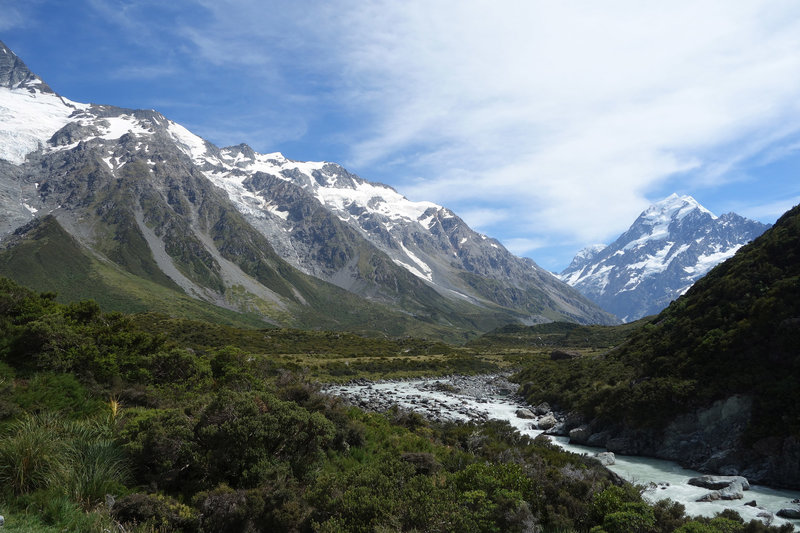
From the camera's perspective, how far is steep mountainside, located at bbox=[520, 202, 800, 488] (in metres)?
25.5

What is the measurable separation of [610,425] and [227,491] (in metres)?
32.4

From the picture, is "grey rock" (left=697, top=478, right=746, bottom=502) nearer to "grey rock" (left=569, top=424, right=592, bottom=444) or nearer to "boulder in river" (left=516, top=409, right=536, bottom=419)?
"grey rock" (left=569, top=424, right=592, bottom=444)

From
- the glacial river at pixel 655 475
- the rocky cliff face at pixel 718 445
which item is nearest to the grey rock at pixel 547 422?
the glacial river at pixel 655 475

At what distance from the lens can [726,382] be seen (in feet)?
95.8

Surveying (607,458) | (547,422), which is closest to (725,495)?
(607,458)

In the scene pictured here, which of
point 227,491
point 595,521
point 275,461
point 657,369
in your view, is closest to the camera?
point 227,491

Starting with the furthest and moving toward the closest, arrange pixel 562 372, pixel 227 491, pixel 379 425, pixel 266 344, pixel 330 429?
pixel 266 344
pixel 562 372
pixel 379 425
pixel 330 429
pixel 227 491

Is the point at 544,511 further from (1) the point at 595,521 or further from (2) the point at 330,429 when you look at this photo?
(2) the point at 330,429

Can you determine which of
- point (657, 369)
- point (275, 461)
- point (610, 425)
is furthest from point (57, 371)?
point (657, 369)

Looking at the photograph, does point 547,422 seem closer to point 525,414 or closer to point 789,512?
point 525,414

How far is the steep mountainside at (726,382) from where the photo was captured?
2555cm

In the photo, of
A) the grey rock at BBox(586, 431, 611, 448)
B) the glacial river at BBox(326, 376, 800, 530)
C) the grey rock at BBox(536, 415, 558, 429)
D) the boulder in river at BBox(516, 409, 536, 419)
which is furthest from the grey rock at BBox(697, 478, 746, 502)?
the boulder in river at BBox(516, 409, 536, 419)

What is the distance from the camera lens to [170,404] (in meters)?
21.1

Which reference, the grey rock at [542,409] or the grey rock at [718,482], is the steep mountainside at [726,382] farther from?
the grey rock at [542,409]
